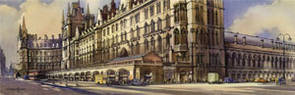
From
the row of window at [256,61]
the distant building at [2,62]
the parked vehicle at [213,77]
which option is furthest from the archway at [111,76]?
the row of window at [256,61]

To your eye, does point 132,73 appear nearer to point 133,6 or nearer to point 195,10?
point 195,10

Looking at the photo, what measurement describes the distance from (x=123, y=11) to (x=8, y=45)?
24.1 m

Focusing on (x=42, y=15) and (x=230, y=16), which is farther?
(x=230, y=16)

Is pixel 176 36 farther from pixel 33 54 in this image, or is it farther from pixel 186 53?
pixel 33 54

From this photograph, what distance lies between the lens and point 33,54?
3291 cm

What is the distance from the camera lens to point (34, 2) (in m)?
22.2

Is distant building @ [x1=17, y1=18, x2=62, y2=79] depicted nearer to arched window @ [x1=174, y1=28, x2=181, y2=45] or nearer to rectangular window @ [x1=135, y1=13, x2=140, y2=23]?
rectangular window @ [x1=135, y1=13, x2=140, y2=23]

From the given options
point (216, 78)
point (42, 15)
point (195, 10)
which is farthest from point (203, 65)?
point (42, 15)

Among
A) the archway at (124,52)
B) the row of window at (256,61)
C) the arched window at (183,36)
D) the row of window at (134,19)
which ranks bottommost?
the row of window at (256,61)

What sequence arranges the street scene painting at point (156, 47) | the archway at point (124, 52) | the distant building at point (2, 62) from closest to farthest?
the distant building at point (2, 62), the street scene painting at point (156, 47), the archway at point (124, 52)

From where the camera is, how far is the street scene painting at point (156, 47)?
23094mm

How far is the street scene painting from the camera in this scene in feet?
75.8

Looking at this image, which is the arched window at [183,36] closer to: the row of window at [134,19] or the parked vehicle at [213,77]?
the row of window at [134,19]

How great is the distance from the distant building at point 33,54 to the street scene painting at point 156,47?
0.09m
